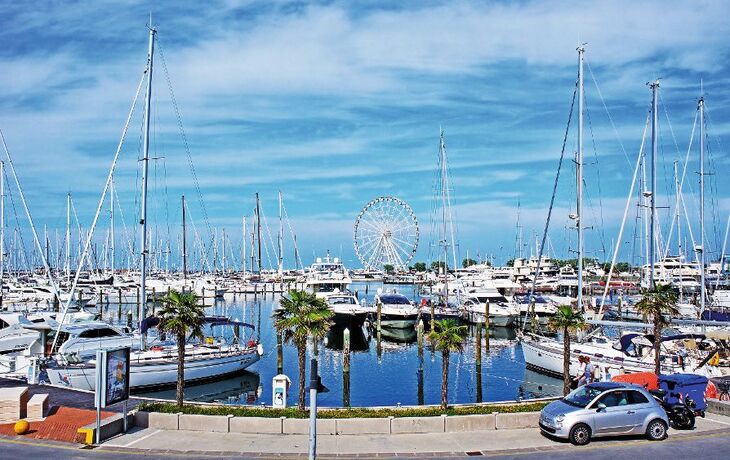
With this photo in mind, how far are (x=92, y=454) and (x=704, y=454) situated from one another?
17819mm

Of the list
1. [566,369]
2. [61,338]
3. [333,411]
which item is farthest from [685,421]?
[61,338]

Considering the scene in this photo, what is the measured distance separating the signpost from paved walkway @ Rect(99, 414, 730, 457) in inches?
47.4

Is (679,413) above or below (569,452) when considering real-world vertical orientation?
above

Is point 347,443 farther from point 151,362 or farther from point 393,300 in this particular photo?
point 393,300

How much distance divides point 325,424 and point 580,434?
804 cm

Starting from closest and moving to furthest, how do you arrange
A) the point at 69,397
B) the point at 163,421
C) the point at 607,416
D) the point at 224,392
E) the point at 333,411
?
the point at 607,416 < the point at 163,421 < the point at 333,411 < the point at 69,397 < the point at 224,392

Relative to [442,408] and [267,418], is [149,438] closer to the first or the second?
[267,418]

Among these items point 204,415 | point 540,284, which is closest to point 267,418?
point 204,415

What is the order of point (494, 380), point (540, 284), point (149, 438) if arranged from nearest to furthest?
point (149, 438)
point (494, 380)
point (540, 284)

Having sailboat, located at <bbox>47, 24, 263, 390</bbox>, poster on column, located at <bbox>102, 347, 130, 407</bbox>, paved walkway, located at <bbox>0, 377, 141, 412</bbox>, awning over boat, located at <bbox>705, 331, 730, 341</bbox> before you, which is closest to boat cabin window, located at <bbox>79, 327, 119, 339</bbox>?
sailboat, located at <bbox>47, 24, 263, 390</bbox>

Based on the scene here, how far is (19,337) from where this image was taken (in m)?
50.3

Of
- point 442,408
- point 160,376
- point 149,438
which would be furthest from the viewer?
point 160,376

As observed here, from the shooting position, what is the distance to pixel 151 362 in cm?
4078

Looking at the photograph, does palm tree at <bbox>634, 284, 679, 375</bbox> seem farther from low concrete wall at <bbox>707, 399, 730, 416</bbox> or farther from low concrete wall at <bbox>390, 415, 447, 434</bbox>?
low concrete wall at <bbox>390, 415, 447, 434</bbox>
